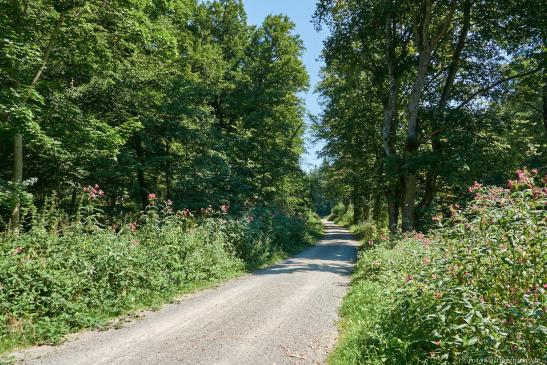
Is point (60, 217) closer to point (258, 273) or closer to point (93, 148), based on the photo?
point (93, 148)

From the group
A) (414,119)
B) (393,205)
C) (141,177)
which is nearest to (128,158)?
(141,177)

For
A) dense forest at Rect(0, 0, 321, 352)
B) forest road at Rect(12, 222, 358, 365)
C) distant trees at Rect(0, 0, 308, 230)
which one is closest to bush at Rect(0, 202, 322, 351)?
dense forest at Rect(0, 0, 321, 352)

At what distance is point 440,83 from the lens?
19484 mm

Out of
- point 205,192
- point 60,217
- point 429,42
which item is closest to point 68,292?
point 60,217

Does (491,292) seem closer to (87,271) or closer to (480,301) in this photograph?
(480,301)

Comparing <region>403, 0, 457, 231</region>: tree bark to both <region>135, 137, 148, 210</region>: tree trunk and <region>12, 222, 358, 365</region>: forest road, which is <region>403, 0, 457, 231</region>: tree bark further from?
Answer: <region>135, 137, 148, 210</region>: tree trunk

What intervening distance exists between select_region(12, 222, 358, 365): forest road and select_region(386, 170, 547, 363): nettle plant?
1844mm

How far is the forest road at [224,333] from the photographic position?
494cm

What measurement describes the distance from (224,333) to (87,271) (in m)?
3.13

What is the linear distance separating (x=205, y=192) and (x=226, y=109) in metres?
10.5

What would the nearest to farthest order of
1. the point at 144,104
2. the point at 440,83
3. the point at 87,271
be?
1. the point at 87,271
2. the point at 144,104
3. the point at 440,83

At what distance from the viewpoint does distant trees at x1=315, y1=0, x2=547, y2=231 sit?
50.4 ft

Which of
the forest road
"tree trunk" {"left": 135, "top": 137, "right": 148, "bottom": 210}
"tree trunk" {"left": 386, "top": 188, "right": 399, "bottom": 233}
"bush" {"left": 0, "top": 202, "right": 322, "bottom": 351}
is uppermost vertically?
"tree trunk" {"left": 135, "top": 137, "right": 148, "bottom": 210}

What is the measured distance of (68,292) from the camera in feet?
20.4
